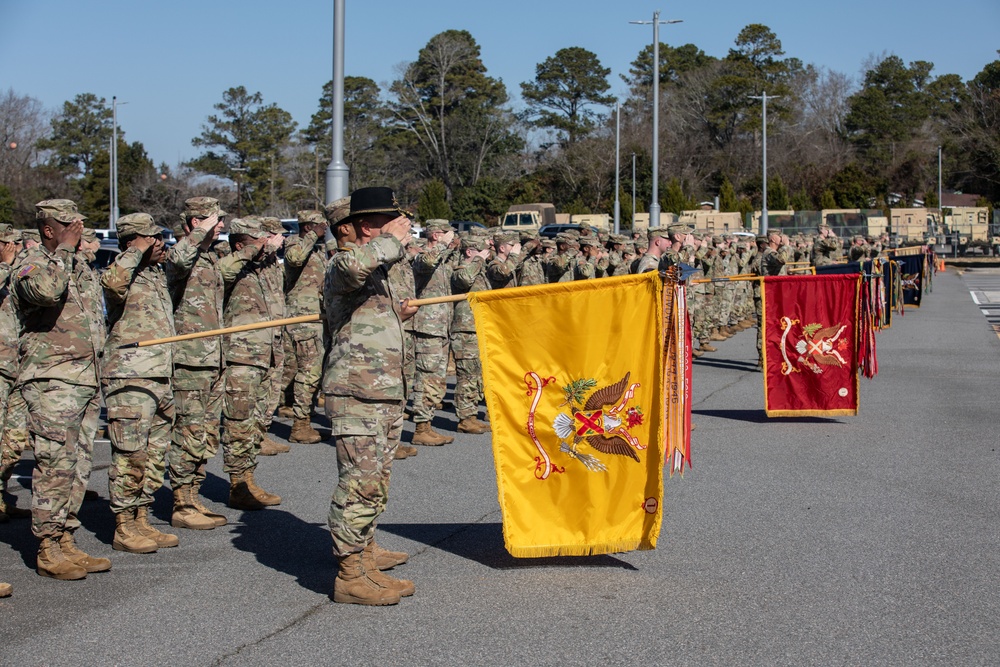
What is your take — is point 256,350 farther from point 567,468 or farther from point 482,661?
point 482,661

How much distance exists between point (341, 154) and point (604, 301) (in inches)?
337

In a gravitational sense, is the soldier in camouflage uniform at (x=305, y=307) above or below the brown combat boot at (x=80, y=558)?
above

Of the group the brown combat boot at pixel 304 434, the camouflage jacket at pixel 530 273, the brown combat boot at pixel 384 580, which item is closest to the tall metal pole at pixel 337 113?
the camouflage jacket at pixel 530 273

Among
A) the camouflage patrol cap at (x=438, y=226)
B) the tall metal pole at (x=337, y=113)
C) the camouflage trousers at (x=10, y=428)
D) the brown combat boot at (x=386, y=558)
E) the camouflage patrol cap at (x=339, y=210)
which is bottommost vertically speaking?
the brown combat boot at (x=386, y=558)

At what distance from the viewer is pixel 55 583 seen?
6.04m

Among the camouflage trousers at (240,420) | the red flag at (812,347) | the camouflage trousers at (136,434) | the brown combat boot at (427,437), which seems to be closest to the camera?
the camouflage trousers at (136,434)

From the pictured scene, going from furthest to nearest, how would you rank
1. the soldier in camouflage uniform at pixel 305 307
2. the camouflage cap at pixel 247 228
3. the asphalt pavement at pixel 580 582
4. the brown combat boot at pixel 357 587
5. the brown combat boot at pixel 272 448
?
the soldier in camouflage uniform at pixel 305 307 → the brown combat boot at pixel 272 448 → the camouflage cap at pixel 247 228 → the brown combat boot at pixel 357 587 → the asphalt pavement at pixel 580 582

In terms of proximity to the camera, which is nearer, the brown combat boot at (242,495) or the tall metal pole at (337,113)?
the brown combat boot at (242,495)

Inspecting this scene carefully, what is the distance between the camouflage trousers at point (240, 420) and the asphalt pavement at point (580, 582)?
0.38 m

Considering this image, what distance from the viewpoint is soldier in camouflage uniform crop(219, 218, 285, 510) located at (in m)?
7.75

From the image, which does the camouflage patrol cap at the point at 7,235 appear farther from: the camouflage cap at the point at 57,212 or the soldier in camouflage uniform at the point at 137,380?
the camouflage cap at the point at 57,212

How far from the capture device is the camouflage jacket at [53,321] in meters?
5.98

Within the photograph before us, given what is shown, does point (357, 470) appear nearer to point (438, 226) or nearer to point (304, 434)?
point (304, 434)

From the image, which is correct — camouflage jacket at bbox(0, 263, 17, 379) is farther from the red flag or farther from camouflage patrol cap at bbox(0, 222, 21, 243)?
the red flag
